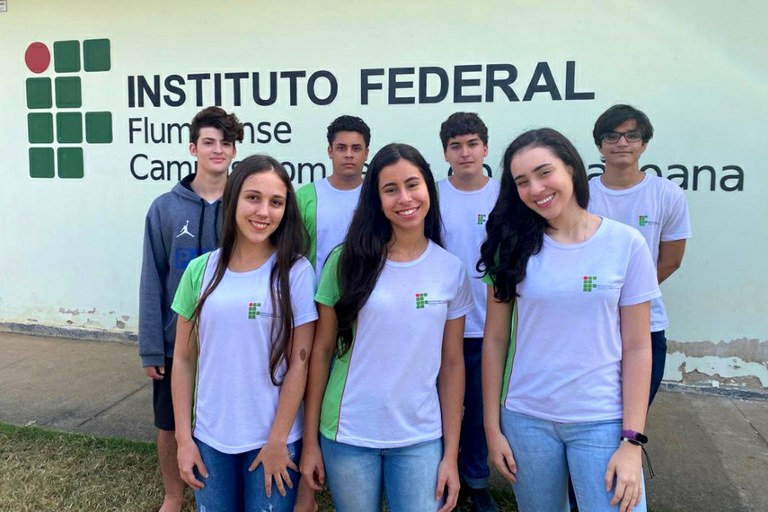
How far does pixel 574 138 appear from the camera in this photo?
4375 millimetres

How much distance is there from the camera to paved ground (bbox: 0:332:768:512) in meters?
3.05

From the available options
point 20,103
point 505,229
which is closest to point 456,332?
point 505,229

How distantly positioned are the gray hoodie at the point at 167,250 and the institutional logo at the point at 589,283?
1.56 m

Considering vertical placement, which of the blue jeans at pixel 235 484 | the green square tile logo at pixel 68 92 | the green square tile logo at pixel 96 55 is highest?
the green square tile logo at pixel 96 55

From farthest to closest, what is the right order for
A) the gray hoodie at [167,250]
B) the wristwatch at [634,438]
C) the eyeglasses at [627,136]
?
the eyeglasses at [627,136], the gray hoodie at [167,250], the wristwatch at [634,438]

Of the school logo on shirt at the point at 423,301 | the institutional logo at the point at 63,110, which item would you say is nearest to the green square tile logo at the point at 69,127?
the institutional logo at the point at 63,110

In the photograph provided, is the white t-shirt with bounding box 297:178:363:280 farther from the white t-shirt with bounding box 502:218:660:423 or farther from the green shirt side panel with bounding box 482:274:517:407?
the white t-shirt with bounding box 502:218:660:423

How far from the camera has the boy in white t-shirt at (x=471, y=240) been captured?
2.83 metres

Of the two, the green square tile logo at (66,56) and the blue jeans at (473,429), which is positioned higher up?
the green square tile logo at (66,56)

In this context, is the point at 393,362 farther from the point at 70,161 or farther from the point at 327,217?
the point at 70,161

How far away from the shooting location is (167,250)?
8.39 ft

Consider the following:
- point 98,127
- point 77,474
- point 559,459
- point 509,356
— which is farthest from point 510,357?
point 98,127

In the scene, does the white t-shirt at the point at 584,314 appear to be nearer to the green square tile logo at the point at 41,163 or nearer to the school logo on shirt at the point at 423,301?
the school logo on shirt at the point at 423,301

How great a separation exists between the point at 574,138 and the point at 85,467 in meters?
3.88
